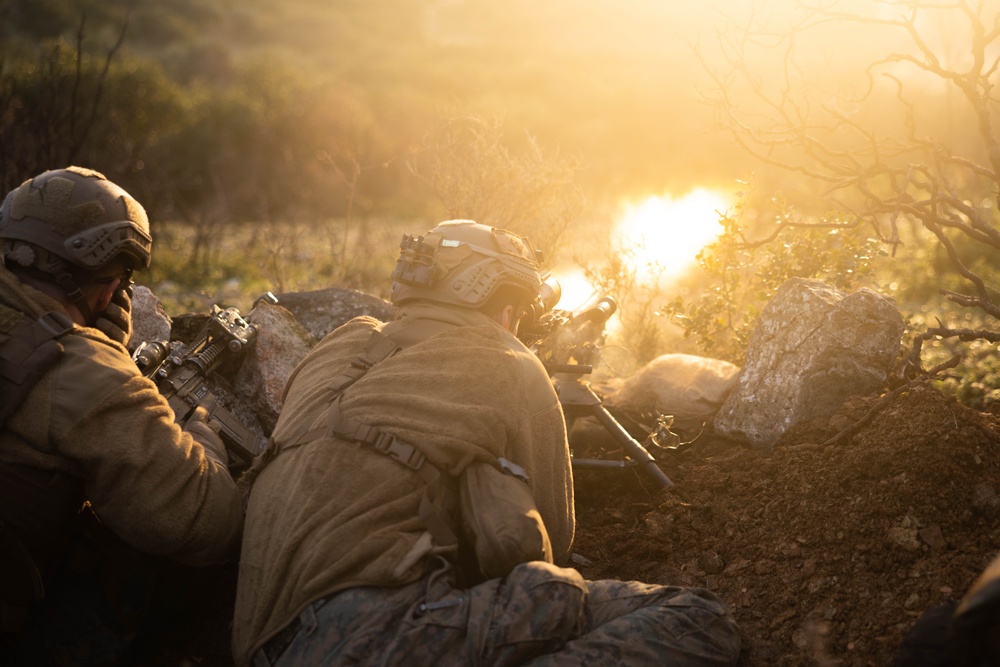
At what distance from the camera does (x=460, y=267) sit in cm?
325

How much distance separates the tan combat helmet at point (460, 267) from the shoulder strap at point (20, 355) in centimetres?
126

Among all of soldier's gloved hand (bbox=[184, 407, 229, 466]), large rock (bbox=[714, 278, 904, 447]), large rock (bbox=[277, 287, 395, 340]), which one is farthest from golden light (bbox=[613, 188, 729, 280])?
→ soldier's gloved hand (bbox=[184, 407, 229, 466])

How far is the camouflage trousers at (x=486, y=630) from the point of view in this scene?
2502mm

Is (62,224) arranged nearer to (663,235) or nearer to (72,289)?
(72,289)

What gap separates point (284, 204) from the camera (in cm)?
2080

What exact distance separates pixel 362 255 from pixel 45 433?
29.7 ft

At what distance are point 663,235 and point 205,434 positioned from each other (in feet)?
16.6

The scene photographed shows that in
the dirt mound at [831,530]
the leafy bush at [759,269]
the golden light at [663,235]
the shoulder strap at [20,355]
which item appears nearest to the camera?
the shoulder strap at [20,355]

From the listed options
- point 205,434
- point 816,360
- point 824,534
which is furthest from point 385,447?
point 816,360

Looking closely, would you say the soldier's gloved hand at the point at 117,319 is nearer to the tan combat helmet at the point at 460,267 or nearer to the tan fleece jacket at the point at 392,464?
the tan fleece jacket at the point at 392,464

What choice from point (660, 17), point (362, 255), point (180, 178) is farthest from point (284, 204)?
point (660, 17)

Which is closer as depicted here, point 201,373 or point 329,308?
point 201,373

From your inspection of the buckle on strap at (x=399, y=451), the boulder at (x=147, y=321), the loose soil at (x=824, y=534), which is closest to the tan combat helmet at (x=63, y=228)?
the buckle on strap at (x=399, y=451)

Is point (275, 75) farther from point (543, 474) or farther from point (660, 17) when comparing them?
point (660, 17)
